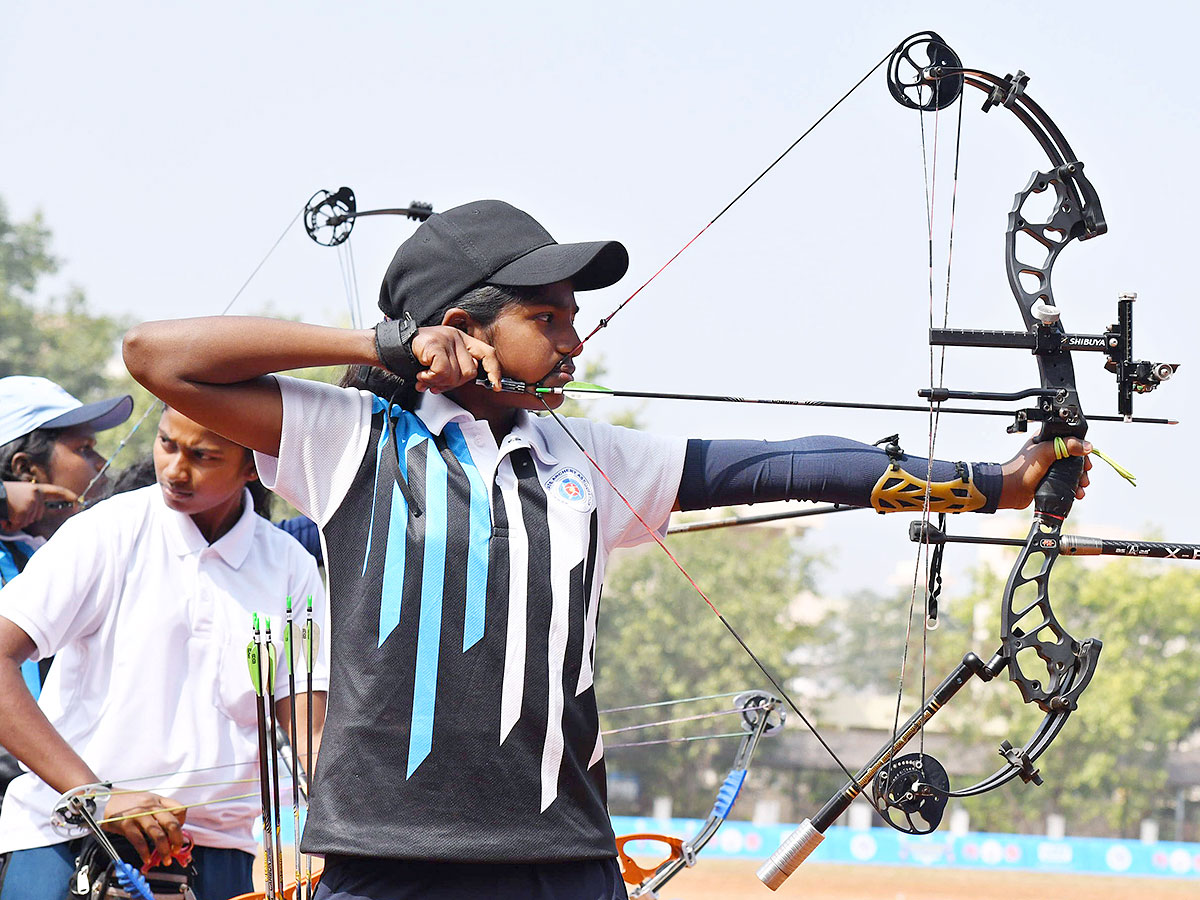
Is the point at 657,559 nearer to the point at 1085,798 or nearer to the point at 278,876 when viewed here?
the point at 1085,798

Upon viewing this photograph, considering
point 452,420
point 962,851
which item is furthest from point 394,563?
point 962,851

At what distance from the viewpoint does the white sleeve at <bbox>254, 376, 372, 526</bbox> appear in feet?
5.48

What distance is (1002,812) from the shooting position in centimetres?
2688

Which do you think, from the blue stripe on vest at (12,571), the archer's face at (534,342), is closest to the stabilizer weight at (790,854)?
the archer's face at (534,342)

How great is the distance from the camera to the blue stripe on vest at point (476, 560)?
1.60 meters

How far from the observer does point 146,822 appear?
2.32 m

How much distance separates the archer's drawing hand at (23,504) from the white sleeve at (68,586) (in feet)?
2.79

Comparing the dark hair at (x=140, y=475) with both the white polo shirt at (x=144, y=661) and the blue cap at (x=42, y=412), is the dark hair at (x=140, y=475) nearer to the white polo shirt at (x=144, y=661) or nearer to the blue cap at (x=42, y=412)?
the blue cap at (x=42, y=412)

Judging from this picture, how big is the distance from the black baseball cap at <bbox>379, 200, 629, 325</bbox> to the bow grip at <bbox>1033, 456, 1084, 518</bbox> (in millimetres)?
690

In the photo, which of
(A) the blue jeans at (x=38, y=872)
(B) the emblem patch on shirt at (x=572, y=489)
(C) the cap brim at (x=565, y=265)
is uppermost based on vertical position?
(C) the cap brim at (x=565, y=265)

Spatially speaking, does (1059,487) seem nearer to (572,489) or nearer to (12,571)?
(572,489)

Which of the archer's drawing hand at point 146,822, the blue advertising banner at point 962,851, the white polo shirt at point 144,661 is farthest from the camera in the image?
the blue advertising banner at point 962,851

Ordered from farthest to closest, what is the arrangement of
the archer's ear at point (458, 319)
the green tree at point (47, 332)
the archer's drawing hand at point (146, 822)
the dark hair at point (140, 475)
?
the green tree at point (47, 332)
the dark hair at point (140, 475)
the archer's drawing hand at point (146, 822)
the archer's ear at point (458, 319)

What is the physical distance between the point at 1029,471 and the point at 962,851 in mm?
16167
